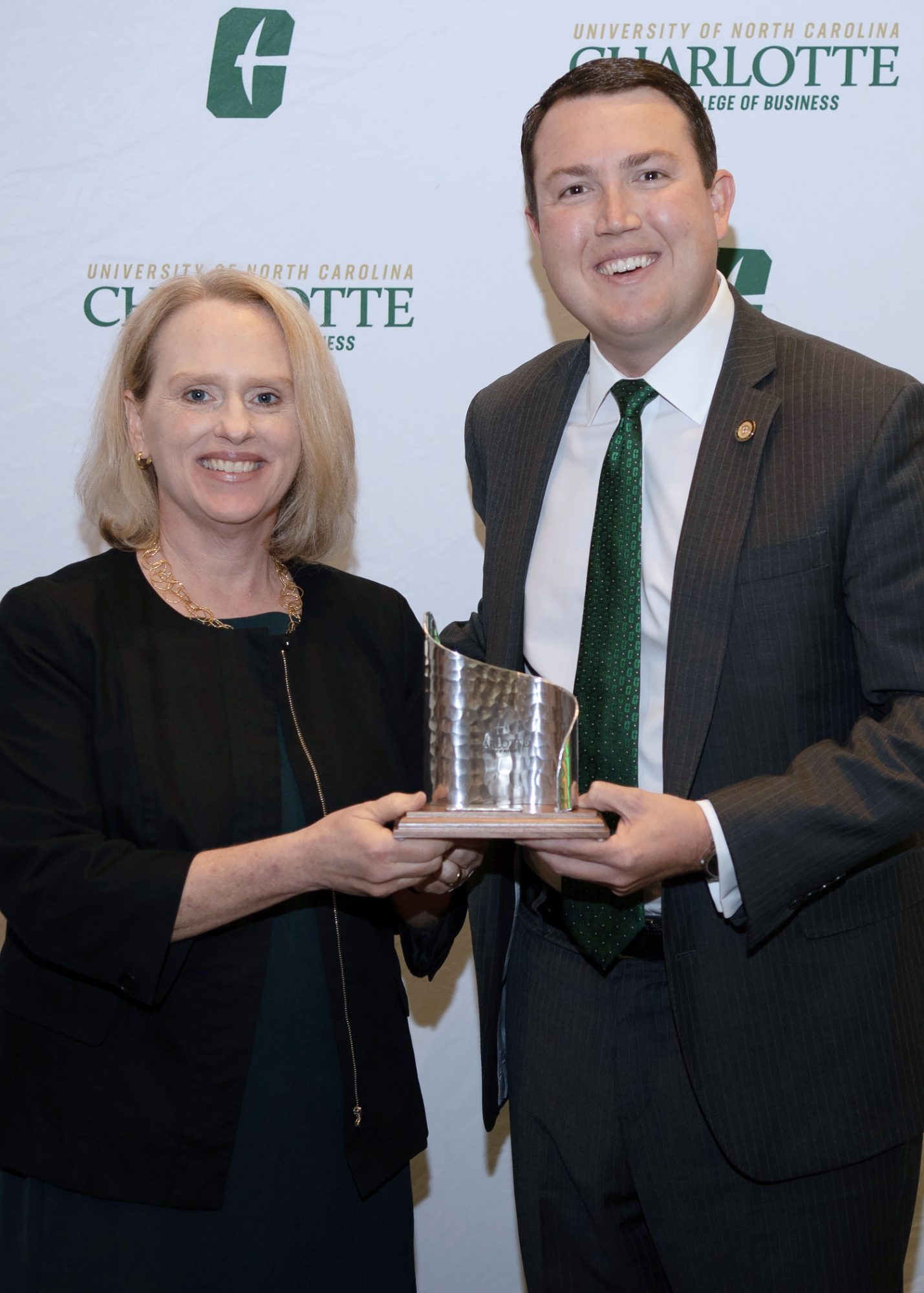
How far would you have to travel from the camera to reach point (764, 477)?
1626mm

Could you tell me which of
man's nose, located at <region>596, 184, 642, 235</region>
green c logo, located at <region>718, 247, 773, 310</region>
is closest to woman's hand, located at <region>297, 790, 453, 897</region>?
man's nose, located at <region>596, 184, 642, 235</region>

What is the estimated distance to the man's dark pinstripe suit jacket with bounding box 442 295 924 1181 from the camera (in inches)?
60.5

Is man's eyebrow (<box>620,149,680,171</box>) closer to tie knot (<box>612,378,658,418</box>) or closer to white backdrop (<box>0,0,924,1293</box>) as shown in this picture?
tie knot (<box>612,378,658,418</box>)

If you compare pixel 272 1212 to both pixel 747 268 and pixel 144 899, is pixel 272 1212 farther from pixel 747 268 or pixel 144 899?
pixel 747 268

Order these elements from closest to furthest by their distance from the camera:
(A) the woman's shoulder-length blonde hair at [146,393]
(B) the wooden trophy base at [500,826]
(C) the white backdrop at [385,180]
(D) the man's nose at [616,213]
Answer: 1. (B) the wooden trophy base at [500,826]
2. (D) the man's nose at [616,213]
3. (A) the woman's shoulder-length blonde hair at [146,393]
4. (C) the white backdrop at [385,180]

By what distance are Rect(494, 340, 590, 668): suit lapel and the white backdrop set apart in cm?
58

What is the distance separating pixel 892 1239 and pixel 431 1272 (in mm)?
1351

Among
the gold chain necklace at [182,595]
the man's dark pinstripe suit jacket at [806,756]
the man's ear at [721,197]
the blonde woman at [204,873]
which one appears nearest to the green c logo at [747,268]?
the man's ear at [721,197]

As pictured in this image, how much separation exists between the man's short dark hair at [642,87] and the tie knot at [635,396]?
31cm

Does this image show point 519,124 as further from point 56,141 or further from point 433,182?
point 56,141

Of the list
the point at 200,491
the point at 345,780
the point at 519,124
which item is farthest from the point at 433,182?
the point at 345,780

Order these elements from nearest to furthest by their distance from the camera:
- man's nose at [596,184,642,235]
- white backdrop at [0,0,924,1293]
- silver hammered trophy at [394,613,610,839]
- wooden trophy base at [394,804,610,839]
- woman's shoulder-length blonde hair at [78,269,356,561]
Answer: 1. wooden trophy base at [394,804,610,839]
2. silver hammered trophy at [394,613,610,839]
3. man's nose at [596,184,642,235]
4. woman's shoulder-length blonde hair at [78,269,356,561]
5. white backdrop at [0,0,924,1293]

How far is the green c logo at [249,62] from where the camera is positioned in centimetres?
247

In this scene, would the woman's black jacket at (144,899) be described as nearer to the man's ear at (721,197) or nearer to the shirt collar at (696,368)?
the shirt collar at (696,368)
